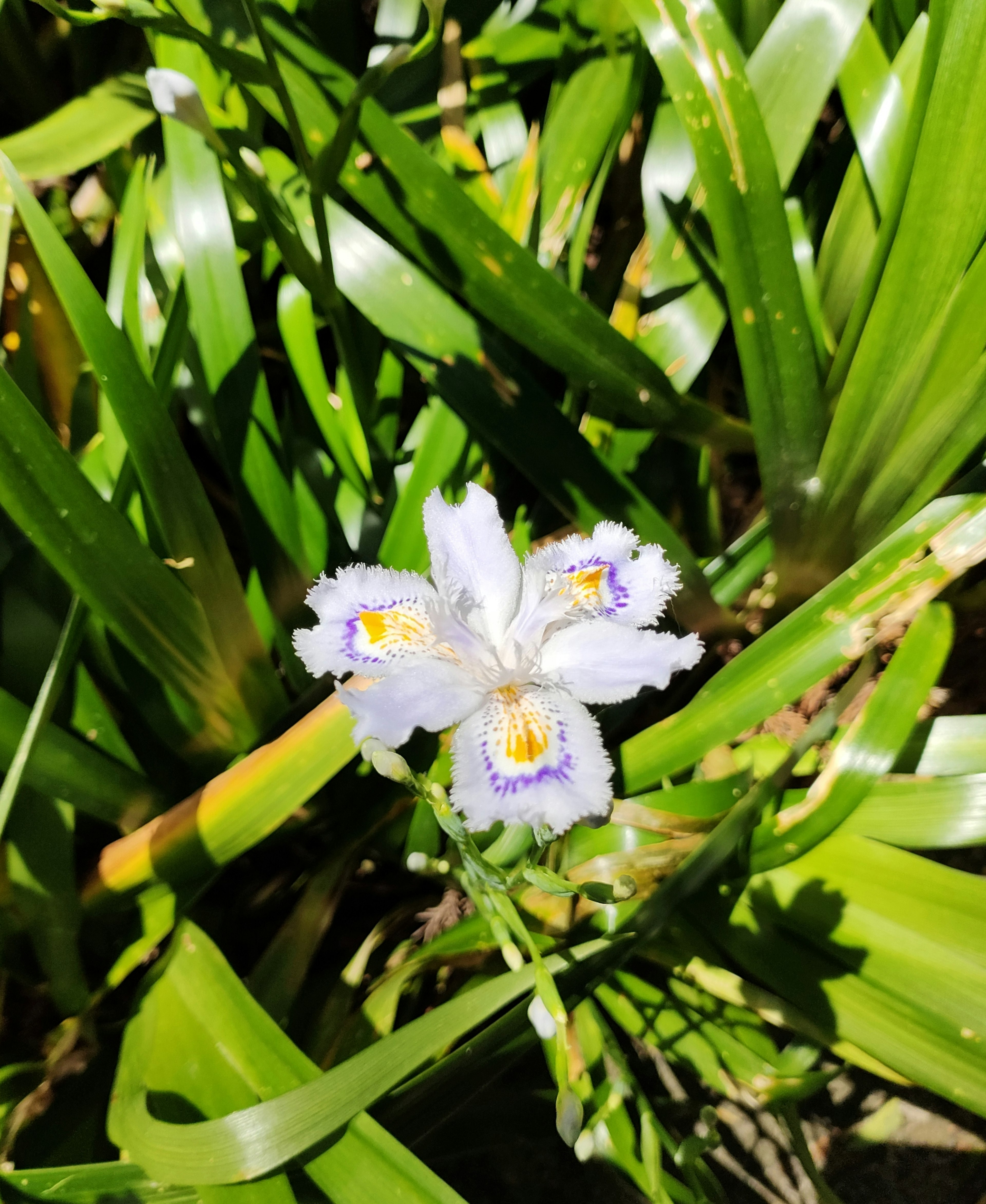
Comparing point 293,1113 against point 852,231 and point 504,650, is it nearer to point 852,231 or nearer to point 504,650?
point 504,650

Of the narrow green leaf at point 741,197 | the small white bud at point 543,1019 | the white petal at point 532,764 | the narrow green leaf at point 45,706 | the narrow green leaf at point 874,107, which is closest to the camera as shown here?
the white petal at point 532,764

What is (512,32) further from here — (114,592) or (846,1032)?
(846,1032)

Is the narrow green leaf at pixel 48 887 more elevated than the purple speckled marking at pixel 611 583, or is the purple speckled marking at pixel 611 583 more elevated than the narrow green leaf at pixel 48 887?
the purple speckled marking at pixel 611 583

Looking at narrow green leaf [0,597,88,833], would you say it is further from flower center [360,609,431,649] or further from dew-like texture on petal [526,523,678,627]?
dew-like texture on petal [526,523,678,627]

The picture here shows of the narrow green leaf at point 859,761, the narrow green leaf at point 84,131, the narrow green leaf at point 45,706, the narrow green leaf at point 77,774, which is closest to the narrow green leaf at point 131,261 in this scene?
the narrow green leaf at point 84,131

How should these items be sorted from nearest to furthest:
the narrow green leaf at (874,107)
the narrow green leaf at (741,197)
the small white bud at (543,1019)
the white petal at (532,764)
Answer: the white petal at (532,764) → the small white bud at (543,1019) → the narrow green leaf at (741,197) → the narrow green leaf at (874,107)

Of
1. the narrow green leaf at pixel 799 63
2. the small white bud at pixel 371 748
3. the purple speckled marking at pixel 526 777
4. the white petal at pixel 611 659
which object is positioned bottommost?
the purple speckled marking at pixel 526 777

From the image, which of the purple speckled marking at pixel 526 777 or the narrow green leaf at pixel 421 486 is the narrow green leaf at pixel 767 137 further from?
the purple speckled marking at pixel 526 777

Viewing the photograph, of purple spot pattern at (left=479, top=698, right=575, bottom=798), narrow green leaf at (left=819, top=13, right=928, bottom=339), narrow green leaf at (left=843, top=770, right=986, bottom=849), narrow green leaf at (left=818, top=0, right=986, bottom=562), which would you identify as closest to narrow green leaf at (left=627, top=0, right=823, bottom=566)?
narrow green leaf at (left=818, top=0, right=986, bottom=562)
